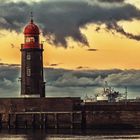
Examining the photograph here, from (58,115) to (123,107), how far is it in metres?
6.69

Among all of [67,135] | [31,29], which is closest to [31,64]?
[31,29]

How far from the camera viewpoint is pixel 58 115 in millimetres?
81812

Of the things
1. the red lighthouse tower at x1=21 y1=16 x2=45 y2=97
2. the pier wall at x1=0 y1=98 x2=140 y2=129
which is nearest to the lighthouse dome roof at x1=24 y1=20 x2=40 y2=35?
the red lighthouse tower at x1=21 y1=16 x2=45 y2=97

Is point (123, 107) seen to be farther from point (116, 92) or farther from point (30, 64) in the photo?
point (116, 92)

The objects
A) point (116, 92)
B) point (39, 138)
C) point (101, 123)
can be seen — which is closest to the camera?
point (39, 138)

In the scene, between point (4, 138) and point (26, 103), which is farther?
point (26, 103)

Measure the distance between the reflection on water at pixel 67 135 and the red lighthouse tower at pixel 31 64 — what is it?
792 cm

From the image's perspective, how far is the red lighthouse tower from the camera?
8562 cm

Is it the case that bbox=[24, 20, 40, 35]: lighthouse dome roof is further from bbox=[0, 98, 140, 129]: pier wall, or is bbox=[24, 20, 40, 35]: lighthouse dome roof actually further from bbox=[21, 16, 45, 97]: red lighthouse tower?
bbox=[0, 98, 140, 129]: pier wall

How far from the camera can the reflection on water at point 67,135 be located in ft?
221

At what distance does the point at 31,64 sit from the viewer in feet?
282

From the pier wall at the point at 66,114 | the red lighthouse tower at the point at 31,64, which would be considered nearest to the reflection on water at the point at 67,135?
the pier wall at the point at 66,114

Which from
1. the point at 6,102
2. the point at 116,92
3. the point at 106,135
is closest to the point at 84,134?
the point at 106,135

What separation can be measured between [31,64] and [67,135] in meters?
16.9
